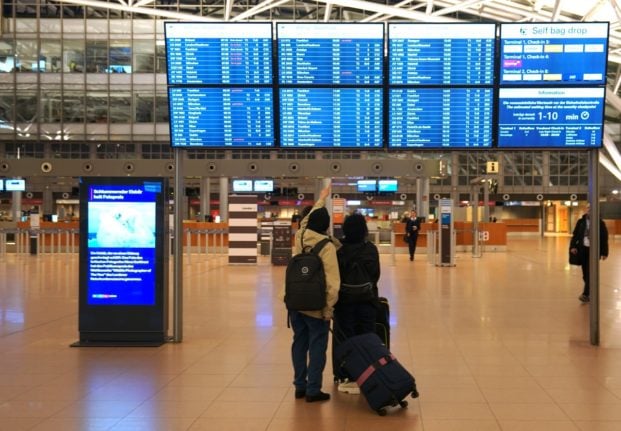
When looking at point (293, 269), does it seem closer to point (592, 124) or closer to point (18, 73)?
point (592, 124)

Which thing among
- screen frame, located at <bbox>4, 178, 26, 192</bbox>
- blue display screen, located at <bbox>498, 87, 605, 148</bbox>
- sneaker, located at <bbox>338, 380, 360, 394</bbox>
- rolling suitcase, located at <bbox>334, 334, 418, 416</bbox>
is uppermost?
blue display screen, located at <bbox>498, 87, 605, 148</bbox>

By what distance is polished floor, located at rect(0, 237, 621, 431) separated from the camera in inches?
205

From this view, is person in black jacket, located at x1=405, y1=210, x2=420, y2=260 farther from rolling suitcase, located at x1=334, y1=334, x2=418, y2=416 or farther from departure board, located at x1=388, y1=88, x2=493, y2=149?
rolling suitcase, located at x1=334, y1=334, x2=418, y2=416

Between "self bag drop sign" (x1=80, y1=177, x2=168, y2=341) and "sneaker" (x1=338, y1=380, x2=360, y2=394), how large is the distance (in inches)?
116

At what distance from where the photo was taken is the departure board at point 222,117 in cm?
865

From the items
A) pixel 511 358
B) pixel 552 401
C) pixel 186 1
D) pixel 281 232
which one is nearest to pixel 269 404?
pixel 552 401

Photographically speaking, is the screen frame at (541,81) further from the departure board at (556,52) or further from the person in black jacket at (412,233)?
the person in black jacket at (412,233)

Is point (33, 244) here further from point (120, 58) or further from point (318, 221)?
point (318, 221)

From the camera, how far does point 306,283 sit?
5.45 m

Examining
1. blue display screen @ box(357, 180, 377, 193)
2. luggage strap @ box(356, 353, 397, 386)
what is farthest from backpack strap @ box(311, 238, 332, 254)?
blue display screen @ box(357, 180, 377, 193)

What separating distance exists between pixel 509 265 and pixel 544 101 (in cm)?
1437

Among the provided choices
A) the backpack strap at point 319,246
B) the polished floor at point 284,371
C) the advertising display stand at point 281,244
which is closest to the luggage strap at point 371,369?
the polished floor at point 284,371

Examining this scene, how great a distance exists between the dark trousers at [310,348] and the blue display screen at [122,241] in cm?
291

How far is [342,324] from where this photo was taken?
5.99 meters
